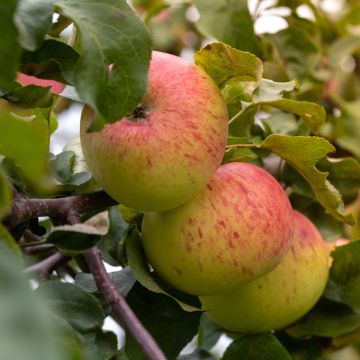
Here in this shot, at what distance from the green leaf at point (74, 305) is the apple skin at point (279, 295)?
237 millimetres

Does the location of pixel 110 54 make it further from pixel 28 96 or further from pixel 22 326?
pixel 22 326

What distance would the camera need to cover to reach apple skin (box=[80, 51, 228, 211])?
634mm

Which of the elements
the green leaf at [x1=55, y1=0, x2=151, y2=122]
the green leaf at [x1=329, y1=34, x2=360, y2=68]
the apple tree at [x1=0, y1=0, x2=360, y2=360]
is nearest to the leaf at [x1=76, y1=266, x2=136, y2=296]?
the apple tree at [x1=0, y1=0, x2=360, y2=360]

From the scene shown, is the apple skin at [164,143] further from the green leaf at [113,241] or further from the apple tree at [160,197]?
the green leaf at [113,241]

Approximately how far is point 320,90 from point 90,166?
25.5 inches

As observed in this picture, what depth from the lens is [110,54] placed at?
0.57 metres

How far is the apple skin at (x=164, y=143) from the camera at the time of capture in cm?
63

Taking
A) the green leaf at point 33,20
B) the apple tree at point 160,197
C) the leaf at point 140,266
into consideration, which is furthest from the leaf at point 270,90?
the green leaf at point 33,20

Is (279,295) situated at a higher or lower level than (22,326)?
lower

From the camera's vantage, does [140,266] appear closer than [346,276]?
Yes

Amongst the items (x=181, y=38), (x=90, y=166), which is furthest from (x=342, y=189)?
(x=181, y=38)

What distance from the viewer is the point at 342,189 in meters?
0.98

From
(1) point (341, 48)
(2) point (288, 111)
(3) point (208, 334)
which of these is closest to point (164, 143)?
(2) point (288, 111)

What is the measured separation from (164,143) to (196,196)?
0.30 ft
